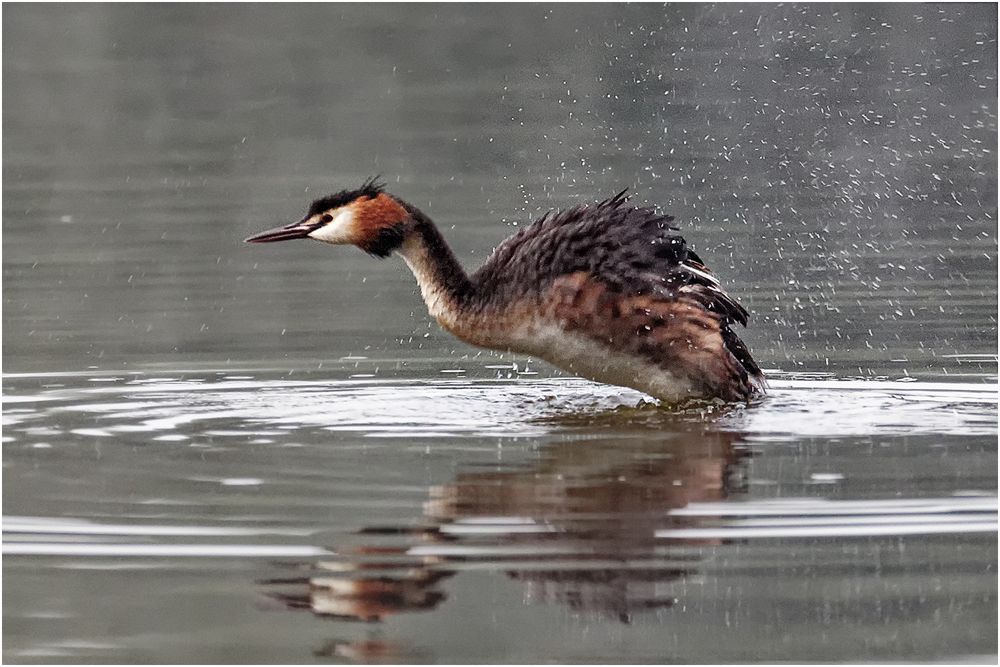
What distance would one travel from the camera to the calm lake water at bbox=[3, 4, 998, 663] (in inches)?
→ 226

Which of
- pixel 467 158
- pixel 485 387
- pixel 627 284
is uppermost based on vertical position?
pixel 467 158

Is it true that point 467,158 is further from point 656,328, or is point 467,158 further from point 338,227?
point 656,328

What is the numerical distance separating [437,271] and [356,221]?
40 cm

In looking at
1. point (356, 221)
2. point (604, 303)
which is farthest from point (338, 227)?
point (604, 303)

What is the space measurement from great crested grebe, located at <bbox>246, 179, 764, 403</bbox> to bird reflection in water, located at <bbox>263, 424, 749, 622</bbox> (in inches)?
33.1

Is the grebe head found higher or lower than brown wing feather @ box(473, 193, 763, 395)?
higher

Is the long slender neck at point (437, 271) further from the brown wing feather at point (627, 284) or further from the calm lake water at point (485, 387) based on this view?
the calm lake water at point (485, 387)

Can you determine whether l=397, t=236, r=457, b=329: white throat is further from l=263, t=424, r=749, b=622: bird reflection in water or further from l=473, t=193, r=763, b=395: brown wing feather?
l=263, t=424, r=749, b=622: bird reflection in water

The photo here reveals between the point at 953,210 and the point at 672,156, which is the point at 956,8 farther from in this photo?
the point at 953,210

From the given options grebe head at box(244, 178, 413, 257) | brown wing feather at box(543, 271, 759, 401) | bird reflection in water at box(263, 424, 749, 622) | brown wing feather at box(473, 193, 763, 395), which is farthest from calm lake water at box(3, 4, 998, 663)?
grebe head at box(244, 178, 413, 257)

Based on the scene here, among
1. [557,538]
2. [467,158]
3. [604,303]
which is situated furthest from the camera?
[467,158]

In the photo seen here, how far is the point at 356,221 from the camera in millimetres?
8867

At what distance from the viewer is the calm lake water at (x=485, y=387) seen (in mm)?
5750

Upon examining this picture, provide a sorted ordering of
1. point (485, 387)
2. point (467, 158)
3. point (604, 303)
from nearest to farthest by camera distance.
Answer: point (604, 303), point (485, 387), point (467, 158)
